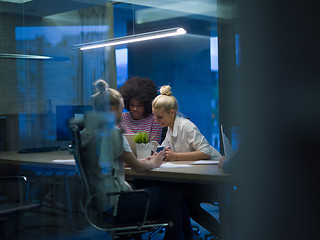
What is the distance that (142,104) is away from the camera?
4102mm

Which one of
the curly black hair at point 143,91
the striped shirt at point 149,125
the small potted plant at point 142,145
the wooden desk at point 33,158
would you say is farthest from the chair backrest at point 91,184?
the curly black hair at point 143,91

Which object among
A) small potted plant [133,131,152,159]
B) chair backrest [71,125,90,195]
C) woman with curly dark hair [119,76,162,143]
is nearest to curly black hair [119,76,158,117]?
woman with curly dark hair [119,76,162,143]

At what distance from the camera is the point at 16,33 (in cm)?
208

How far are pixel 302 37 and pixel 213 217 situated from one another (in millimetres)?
1294

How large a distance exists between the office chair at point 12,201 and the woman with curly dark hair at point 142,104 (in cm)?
174

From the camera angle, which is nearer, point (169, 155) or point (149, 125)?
point (169, 155)

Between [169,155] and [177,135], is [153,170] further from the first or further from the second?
[177,135]

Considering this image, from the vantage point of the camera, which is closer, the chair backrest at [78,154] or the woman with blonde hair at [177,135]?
the chair backrest at [78,154]

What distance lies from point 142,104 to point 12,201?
219 cm

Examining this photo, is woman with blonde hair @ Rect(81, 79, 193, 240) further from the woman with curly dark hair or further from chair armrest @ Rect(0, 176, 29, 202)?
the woman with curly dark hair

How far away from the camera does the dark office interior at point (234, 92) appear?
6.87 ft

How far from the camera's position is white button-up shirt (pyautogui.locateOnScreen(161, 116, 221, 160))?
135 inches

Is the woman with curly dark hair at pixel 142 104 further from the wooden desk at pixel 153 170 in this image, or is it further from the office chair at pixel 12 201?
the office chair at pixel 12 201

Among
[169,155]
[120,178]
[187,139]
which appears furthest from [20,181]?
[187,139]
